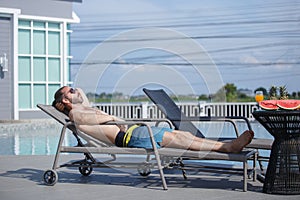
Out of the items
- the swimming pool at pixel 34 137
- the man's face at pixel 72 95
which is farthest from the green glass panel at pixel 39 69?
the man's face at pixel 72 95

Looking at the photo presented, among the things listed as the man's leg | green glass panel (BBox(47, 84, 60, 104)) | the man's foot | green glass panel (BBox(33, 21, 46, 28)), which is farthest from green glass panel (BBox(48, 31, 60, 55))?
the man's foot

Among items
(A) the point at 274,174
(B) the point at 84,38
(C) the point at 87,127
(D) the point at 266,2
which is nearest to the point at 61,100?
(C) the point at 87,127

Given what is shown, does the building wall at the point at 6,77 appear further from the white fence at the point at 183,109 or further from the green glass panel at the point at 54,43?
the white fence at the point at 183,109

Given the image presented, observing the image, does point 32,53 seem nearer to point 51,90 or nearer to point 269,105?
point 51,90

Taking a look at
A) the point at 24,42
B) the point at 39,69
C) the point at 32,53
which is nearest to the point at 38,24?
the point at 24,42

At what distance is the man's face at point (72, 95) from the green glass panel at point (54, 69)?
33.6 feet

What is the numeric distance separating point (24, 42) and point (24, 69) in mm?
734

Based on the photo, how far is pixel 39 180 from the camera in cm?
457

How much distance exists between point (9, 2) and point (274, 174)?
38.6 feet

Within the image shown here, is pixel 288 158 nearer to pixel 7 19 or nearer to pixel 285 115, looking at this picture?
pixel 285 115

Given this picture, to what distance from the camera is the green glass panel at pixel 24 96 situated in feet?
46.8

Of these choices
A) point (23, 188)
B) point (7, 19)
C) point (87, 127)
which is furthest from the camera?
point (7, 19)

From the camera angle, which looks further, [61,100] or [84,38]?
[84,38]

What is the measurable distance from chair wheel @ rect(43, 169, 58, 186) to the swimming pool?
3.45 meters
